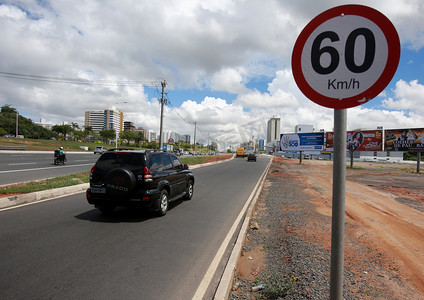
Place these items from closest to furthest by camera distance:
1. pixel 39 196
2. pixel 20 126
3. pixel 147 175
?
pixel 147 175, pixel 39 196, pixel 20 126

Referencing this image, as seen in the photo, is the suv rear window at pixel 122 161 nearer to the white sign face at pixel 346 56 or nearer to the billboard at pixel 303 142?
the white sign face at pixel 346 56

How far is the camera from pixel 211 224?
6391 mm

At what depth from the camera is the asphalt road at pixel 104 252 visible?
3.23 meters

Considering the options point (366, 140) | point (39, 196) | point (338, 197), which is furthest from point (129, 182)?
point (366, 140)

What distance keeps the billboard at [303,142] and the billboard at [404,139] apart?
30.9 ft

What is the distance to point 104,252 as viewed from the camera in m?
4.35

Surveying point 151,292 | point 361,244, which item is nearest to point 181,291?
point 151,292

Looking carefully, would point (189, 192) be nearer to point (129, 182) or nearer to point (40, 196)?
point (129, 182)

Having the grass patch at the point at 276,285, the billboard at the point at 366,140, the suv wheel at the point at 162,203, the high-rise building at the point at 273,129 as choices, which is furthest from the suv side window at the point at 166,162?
the high-rise building at the point at 273,129

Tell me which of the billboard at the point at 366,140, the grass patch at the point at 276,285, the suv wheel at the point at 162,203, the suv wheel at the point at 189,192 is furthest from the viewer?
the billboard at the point at 366,140

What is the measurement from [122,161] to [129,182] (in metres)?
0.75

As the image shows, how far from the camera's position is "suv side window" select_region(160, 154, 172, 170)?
763 cm

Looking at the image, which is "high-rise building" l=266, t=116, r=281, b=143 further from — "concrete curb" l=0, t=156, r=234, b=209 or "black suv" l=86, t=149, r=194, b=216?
"black suv" l=86, t=149, r=194, b=216

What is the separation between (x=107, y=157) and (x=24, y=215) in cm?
252
